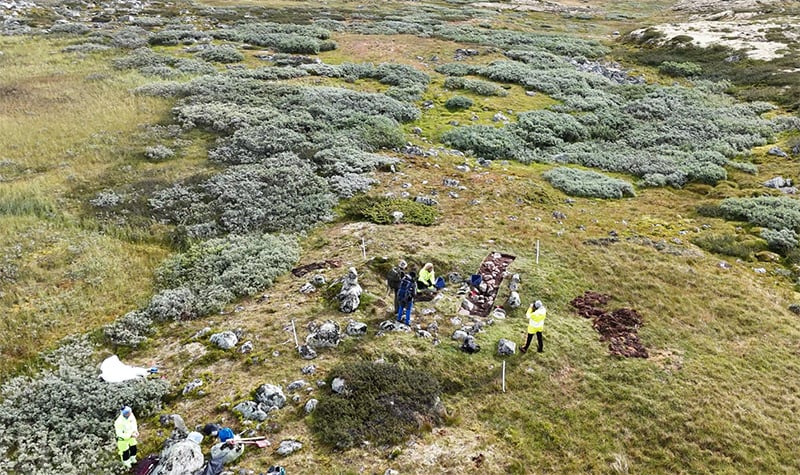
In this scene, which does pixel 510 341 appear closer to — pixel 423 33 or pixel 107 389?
pixel 107 389

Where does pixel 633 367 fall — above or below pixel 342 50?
below

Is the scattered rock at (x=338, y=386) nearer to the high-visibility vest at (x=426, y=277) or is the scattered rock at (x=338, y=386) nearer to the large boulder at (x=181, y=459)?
the large boulder at (x=181, y=459)

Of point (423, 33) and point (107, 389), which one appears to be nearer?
point (107, 389)

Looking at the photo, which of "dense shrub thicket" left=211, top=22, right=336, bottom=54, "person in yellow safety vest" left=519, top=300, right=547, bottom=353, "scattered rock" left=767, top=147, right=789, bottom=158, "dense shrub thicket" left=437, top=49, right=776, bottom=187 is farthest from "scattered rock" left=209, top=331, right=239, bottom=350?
"dense shrub thicket" left=211, top=22, right=336, bottom=54

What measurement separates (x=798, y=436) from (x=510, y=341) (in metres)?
8.82

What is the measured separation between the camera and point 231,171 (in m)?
29.4

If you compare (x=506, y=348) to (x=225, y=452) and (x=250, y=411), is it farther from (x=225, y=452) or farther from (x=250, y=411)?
(x=225, y=452)

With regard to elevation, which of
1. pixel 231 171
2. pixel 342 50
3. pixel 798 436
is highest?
pixel 342 50

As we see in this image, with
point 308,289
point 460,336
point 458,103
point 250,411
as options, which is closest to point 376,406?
point 250,411

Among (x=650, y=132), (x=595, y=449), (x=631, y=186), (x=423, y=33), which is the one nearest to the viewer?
(x=595, y=449)

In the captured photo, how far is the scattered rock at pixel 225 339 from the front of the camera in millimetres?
16750

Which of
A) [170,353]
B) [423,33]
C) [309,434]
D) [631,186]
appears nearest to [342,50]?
[423,33]

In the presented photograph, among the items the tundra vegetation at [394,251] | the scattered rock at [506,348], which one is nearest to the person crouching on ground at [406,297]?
the tundra vegetation at [394,251]

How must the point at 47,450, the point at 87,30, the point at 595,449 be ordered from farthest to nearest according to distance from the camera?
the point at 87,30 → the point at 595,449 → the point at 47,450
